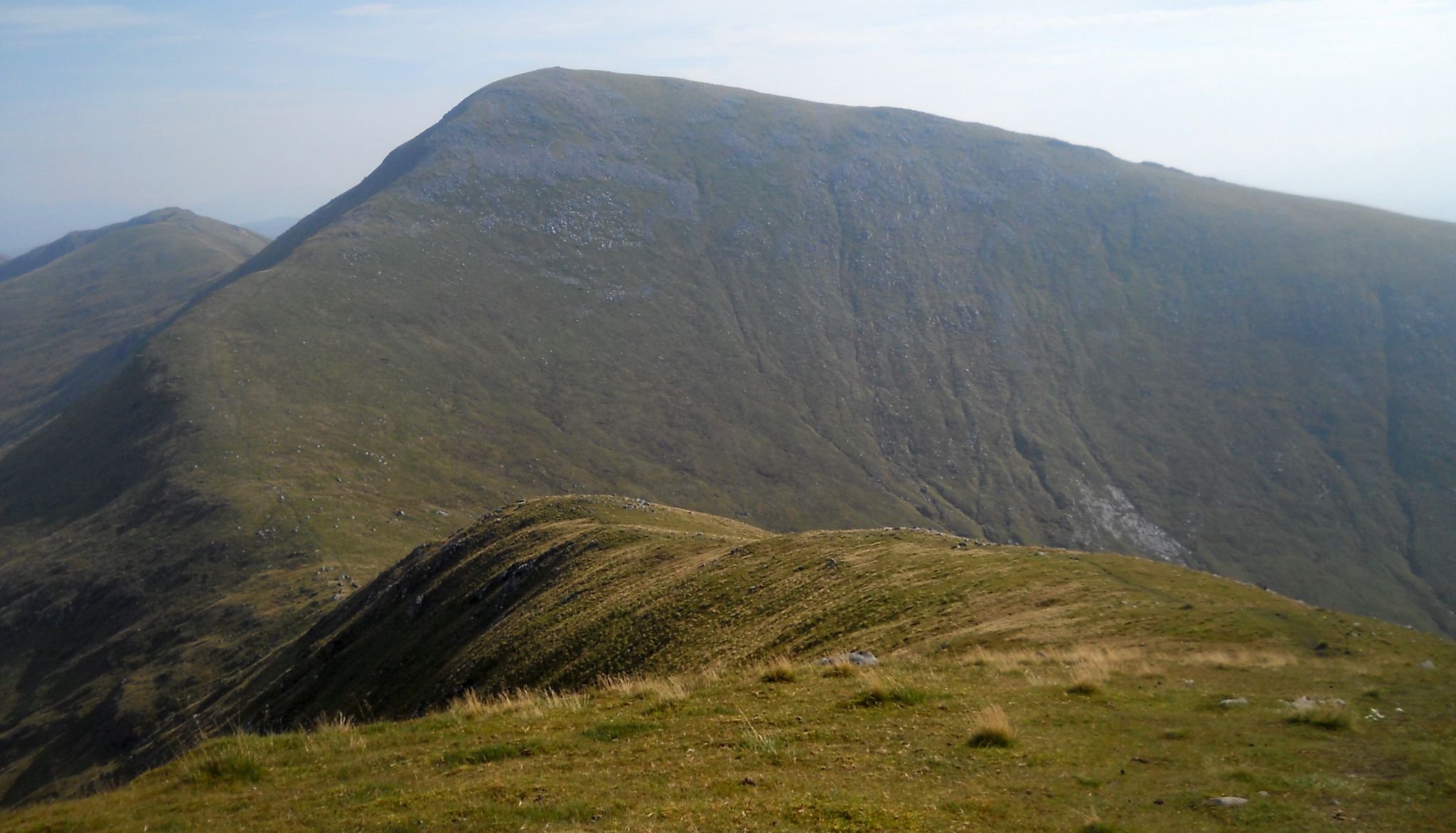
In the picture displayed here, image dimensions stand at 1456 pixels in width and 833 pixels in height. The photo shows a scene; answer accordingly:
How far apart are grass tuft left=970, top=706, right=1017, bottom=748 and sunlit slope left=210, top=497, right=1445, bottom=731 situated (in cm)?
829

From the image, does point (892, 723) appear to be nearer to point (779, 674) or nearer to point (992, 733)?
point (992, 733)

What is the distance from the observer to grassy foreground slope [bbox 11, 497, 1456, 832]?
40.2ft

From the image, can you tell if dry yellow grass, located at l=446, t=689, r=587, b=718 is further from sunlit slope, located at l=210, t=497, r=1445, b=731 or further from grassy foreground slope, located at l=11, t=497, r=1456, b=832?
sunlit slope, located at l=210, t=497, r=1445, b=731

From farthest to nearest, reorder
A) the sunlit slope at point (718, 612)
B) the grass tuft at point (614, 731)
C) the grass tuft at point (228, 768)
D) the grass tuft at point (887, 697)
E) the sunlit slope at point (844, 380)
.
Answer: the sunlit slope at point (844, 380)
the sunlit slope at point (718, 612)
the grass tuft at point (887, 697)
the grass tuft at point (614, 731)
the grass tuft at point (228, 768)

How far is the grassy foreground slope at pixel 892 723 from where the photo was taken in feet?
40.2

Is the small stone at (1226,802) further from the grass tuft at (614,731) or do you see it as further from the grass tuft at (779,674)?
the grass tuft at (614,731)

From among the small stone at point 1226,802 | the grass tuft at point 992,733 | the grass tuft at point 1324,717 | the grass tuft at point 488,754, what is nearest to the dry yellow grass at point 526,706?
the grass tuft at point 488,754

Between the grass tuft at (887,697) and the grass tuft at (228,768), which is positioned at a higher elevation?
the grass tuft at (887,697)

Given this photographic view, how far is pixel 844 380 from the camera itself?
173125 millimetres

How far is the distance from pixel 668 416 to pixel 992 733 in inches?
5477

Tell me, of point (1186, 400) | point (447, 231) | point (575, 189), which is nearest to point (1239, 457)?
point (1186, 400)

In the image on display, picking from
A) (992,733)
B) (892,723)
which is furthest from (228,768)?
(992,733)

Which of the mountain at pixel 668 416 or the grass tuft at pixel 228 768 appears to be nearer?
the grass tuft at pixel 228 768

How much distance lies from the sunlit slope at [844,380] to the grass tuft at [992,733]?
314 feet
